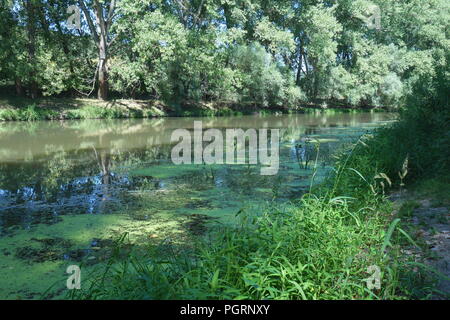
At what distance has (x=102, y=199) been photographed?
5.15 meters

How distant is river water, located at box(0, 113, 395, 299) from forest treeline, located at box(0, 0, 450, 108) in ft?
36.8

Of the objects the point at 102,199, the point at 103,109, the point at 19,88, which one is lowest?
the point at 102,199

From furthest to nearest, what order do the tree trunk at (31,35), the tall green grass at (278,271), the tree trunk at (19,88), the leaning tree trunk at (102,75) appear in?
the leaning tree trunk at (102,75) < the tree trunk at (19,88) < the tree trunk at (31,35) < the tall green grass at (278,271)

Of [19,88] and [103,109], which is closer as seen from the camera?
[103,109]

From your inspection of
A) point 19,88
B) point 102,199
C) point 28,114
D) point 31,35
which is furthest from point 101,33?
point 102,199

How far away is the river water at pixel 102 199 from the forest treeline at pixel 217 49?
36.8 ft

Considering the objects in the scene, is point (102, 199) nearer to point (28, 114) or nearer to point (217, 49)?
point (28, 114)

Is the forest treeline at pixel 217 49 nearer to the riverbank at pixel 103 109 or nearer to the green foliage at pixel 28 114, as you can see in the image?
the riverbank at pixel 103 109

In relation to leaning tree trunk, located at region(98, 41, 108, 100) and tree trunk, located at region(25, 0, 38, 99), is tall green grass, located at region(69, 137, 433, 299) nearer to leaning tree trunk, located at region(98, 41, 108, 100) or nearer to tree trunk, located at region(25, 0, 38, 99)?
leaning tree trunk, located at region(98, 41, 108, 100)

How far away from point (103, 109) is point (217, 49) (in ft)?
28.4

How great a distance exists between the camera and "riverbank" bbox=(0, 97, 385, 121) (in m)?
18.2

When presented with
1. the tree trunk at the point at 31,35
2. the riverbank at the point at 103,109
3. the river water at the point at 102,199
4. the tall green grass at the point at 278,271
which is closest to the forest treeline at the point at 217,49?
the tree trunk at the point at 31,35

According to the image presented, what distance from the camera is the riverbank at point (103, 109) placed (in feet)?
59.9
